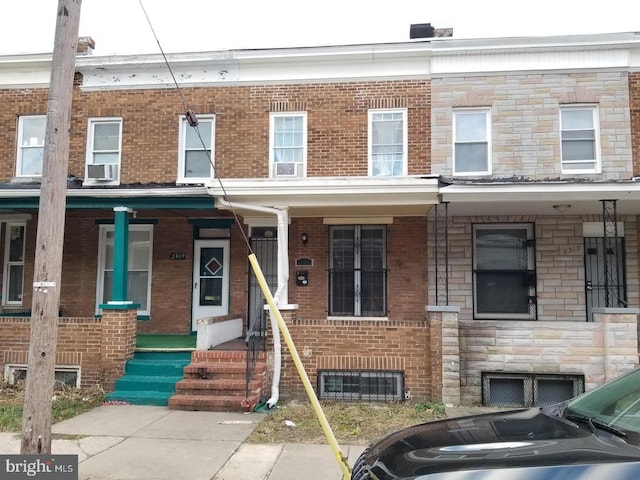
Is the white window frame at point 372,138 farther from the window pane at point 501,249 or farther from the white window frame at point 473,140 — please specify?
the window pane at point 501,249

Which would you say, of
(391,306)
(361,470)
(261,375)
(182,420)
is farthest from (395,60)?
(361,470)

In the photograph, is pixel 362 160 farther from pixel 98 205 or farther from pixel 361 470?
pixel 361 470

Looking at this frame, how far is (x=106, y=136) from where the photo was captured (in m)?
10.9

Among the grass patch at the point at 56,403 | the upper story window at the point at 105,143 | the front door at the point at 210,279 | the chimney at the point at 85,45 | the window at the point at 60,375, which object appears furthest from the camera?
the chimney at the point at 85,45

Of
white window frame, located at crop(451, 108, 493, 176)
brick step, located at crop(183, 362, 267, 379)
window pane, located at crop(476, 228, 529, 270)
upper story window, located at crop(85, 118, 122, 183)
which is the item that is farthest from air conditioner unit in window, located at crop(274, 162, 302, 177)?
brick step, located at crop(183, 362, 267, 379)

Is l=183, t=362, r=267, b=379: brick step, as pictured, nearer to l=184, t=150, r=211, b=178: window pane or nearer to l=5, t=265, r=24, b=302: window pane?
l=184, t=150, r=211, b=178: window pane

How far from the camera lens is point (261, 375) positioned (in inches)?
310

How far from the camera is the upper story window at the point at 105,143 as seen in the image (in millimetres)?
10742

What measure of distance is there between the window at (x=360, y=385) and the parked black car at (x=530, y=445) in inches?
180

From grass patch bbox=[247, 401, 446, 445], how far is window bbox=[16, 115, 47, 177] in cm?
778

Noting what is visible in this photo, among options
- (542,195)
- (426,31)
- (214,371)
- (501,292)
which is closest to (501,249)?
(501,292)

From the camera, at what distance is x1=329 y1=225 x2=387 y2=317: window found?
9.91 m

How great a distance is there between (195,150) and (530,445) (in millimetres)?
9371

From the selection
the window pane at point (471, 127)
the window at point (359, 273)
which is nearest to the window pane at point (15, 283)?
the window at point (359, 273)
